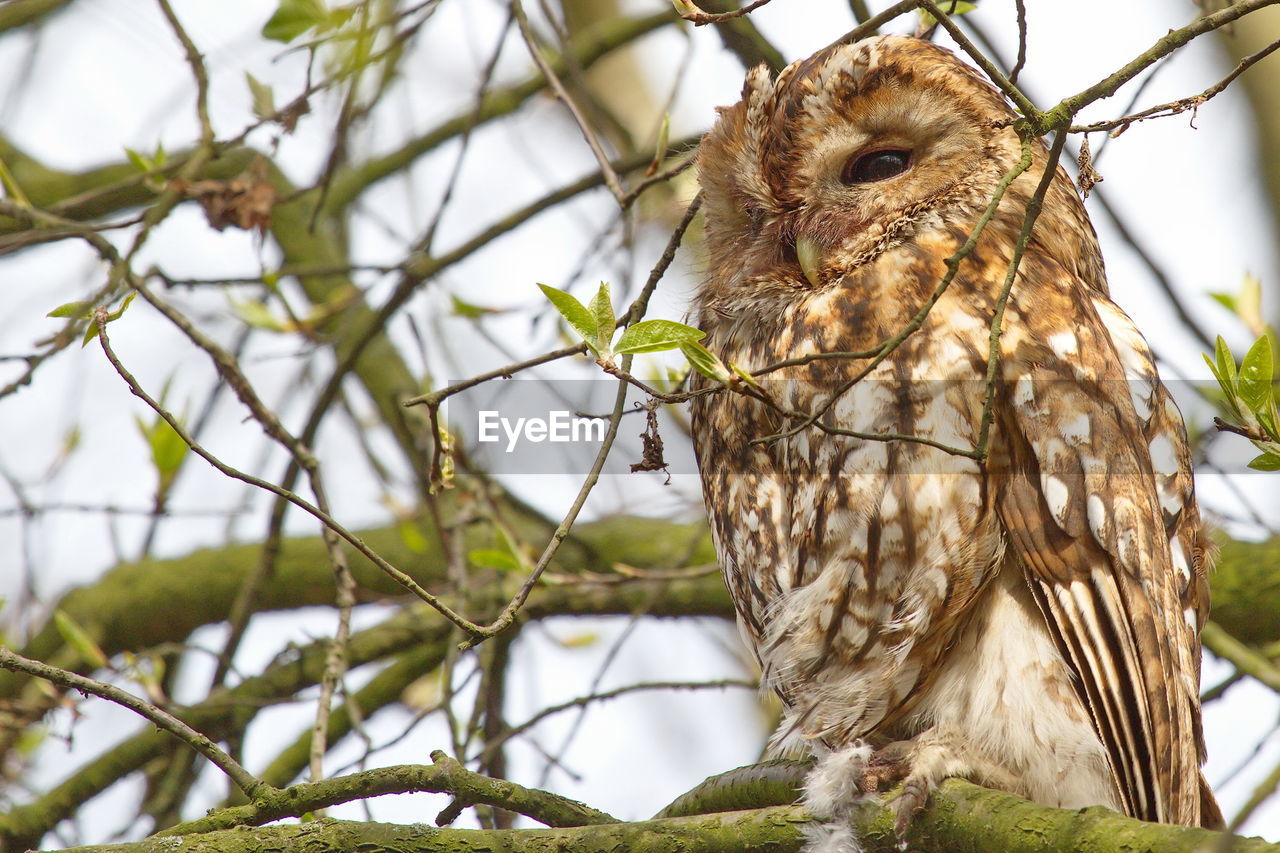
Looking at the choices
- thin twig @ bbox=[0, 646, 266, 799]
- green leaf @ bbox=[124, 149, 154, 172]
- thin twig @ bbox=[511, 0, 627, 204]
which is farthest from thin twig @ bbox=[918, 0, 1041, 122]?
green leaf @ bbox=[124, 149, 154, 172]

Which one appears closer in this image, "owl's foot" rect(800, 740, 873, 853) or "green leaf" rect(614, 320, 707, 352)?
"green leaf" rect(614, 320, 707, 352)

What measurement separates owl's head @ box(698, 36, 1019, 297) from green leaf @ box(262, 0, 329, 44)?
0.89 metres

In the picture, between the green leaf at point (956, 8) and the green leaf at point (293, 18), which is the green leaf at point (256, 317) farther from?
the green leaf at point (956, 8)

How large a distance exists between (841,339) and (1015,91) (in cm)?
77

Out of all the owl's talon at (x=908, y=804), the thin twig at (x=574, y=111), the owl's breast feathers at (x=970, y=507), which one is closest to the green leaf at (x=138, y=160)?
the thin twig at (x=574, y=111)

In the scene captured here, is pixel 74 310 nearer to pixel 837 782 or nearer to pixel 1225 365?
pixel 837 782

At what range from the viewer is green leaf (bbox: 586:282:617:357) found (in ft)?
5.14

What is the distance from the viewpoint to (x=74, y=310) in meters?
2.11

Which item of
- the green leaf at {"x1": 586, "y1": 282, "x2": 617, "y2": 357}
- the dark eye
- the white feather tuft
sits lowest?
the white feather tuft

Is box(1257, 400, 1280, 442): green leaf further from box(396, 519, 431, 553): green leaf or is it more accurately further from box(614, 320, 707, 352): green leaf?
box(396, 519, 431, 553): green leaf

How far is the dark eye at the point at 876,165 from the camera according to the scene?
2393mm

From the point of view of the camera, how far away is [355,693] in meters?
3.29

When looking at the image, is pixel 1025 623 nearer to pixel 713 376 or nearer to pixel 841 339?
pixel 841 339

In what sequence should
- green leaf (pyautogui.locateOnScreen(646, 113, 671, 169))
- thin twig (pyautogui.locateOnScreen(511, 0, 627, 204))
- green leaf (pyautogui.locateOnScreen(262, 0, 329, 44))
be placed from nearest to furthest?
thin twig (pyautogui.locateOnScreen(511, 0, 627, 204)), green leaf (pyautogui.locateOnScreen(646, 113, 671, 169)), green leaf (pyautogui.locateOnScreen(262, 0, 329, 44))
